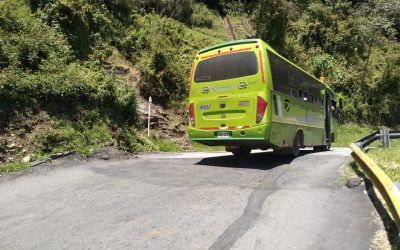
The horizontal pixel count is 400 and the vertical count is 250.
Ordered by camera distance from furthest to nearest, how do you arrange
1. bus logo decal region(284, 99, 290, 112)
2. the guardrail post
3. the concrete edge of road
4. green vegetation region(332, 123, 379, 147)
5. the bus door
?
1. green vegetation region(332, 123, 379, 147)
2. the bus door
3. the guardrail post
4. bus logo decal region(284, 99, 290, 112)
5. the concrete edge of road

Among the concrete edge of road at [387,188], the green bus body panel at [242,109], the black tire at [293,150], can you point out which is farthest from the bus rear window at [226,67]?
the concrete edge of road at [387,188]

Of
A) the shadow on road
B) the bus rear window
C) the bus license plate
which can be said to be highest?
the bus rear window

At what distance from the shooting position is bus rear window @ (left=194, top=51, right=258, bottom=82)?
10867 millimetres

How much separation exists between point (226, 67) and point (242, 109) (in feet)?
4.40

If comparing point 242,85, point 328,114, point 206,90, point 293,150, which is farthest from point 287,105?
point 328,114

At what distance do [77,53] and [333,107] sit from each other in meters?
12.3

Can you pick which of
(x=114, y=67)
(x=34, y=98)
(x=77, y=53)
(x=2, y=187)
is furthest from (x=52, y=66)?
(x=2, y=187)

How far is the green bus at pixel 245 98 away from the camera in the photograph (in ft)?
35.1

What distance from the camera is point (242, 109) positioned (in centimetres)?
1094

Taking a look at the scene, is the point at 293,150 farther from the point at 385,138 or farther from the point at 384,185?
the point at 384,185

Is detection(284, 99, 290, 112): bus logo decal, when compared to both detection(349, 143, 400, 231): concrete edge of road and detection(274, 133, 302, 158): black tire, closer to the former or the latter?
detection(274, 133, 302, 158): black tire

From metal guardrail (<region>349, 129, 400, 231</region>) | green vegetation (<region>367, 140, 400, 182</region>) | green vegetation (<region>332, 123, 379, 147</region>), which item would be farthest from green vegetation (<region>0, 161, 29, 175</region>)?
green vegetation (<region>332, 123, 379, 147</region>)

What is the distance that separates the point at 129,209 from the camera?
21.9 ft

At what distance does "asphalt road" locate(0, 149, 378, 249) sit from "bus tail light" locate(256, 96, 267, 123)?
139 cm
